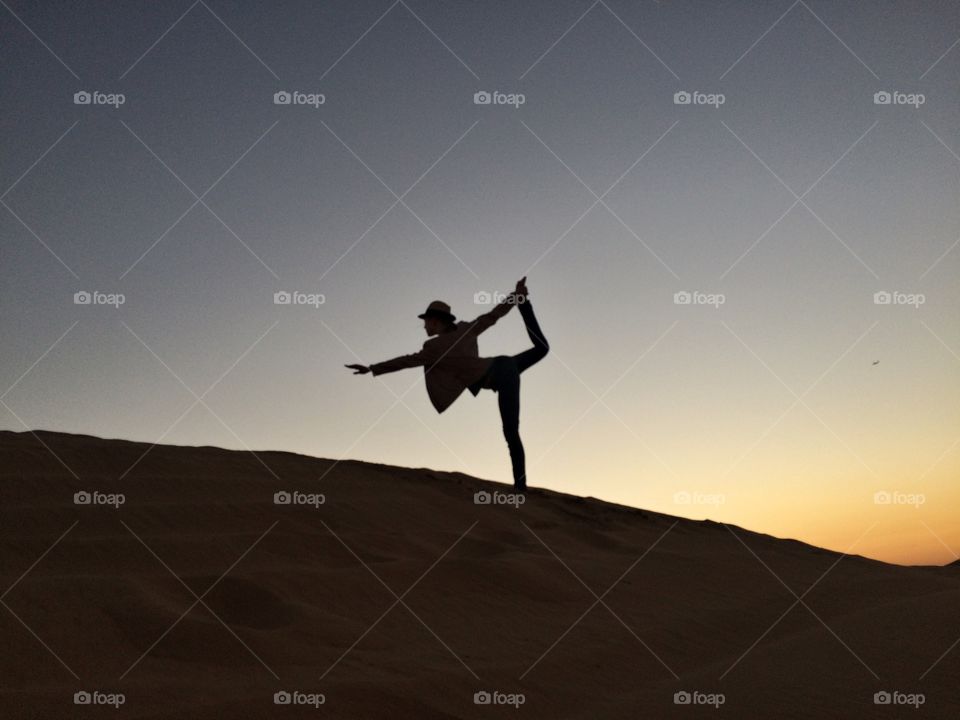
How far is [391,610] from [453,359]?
3.34 m

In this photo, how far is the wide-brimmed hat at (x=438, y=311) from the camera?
27.6ft

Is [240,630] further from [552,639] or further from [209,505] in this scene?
[209,505]

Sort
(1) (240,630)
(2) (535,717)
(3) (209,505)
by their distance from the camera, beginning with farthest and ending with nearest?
(3) (209,505)
(1) (240,630)
(2) (535,717)

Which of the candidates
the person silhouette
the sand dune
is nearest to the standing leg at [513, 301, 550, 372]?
the person silhouette

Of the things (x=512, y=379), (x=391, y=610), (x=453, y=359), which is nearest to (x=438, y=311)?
(x=453, y=359)

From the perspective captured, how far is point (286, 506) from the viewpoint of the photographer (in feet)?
23.2

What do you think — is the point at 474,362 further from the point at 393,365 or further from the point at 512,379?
the point at 393,365

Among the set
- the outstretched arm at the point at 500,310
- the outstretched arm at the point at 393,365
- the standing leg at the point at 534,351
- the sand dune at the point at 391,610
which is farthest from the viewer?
the standing leg at the point at 534,351

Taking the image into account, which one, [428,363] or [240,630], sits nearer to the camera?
[240,630]

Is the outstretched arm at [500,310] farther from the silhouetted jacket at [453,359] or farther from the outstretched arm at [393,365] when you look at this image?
the outstretched arm at [393,365]

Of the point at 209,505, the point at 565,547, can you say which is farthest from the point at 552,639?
the point at 209,505

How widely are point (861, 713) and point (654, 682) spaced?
1.08m

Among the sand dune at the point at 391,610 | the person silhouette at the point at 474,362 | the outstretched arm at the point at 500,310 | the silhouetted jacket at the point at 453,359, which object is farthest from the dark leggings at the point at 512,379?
the sand dune at the point at 391,610

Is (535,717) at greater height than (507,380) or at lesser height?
lesser
